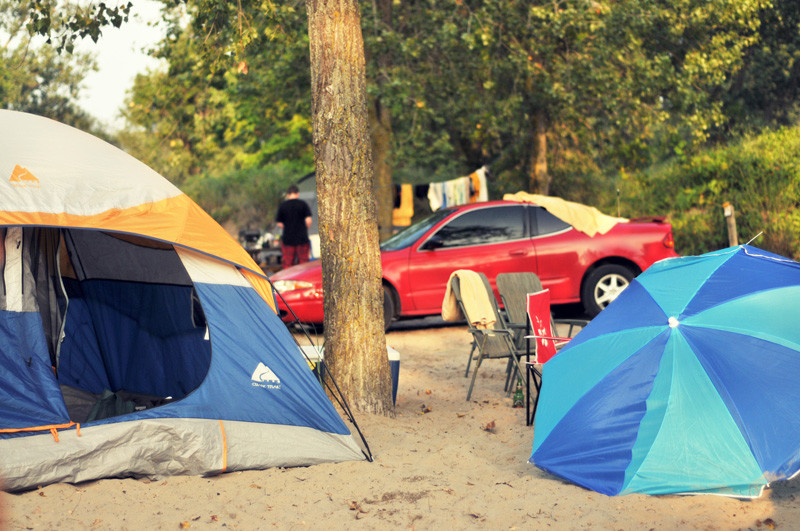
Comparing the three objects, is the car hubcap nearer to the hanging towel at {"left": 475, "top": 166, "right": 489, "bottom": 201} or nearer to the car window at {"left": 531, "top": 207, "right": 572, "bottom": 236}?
the car window at {"left": 531, "top": 207, "right": 572, "bottom": 236}

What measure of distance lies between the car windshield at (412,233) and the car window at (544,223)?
108 cm

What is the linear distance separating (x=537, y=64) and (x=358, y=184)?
9.21 metres

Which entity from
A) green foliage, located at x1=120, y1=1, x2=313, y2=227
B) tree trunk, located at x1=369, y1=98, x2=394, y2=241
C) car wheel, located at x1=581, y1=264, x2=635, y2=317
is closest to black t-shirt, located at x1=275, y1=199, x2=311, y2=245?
green foliage, located at x1=120, y1=1, x2=313, y2=227

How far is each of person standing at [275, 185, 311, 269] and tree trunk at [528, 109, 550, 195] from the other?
6.17 meters

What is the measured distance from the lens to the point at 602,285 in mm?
10797

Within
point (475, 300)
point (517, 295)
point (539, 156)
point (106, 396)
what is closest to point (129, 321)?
point (106, 396)

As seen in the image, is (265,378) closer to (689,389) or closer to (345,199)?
(345,199)

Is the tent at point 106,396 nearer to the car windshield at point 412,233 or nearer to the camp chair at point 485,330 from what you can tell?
the camp chair at point 485,330

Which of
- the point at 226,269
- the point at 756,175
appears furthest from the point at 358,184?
the point at 756,175

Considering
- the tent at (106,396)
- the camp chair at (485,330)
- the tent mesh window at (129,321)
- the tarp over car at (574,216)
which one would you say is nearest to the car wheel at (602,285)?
the tarp over car at (574,216)

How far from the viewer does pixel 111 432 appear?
4.81 meters

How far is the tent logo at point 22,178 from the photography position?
4.88m

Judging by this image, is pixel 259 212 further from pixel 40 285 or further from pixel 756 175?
pixel 40 285

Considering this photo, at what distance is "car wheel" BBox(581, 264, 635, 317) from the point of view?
10.8 metres
